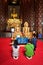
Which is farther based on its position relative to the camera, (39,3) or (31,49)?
(39,3)

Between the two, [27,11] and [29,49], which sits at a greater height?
[29,49]

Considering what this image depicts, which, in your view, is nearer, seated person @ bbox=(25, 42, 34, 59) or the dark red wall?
seated person @ bbox=(25, 42, 34, 59)

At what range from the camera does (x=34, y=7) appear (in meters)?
13.0

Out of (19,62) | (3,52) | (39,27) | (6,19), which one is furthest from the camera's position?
(6,19)

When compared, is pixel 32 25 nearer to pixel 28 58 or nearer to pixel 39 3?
pixel 39 3

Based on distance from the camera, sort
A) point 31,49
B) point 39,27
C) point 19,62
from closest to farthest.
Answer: point 31,49 < point 19,62 < point 39,27

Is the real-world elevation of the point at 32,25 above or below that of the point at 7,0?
below

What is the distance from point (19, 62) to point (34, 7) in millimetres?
10622

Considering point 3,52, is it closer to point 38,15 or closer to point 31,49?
point 31,49

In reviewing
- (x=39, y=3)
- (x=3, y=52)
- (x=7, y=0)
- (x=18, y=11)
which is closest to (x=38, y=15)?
(x=39, y=3)

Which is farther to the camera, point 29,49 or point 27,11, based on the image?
point 27,11

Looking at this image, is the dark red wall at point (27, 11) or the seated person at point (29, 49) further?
the dark red wall at point (27, 11)

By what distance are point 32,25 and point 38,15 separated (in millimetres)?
936

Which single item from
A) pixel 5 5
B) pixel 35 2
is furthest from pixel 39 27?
pixel 5 5
